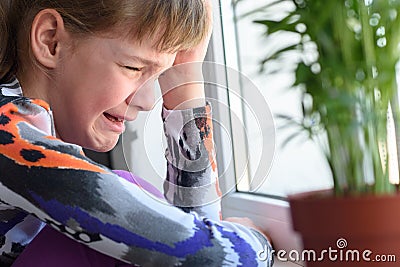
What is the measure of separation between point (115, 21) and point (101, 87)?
0.29 feet

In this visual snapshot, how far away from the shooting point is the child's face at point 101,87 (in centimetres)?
87

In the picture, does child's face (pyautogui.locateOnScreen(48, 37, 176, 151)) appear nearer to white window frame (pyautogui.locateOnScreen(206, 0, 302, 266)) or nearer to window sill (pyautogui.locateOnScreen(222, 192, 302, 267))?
white window frame (pyautogui.locateOnScreen(206, 0, 302, 266))

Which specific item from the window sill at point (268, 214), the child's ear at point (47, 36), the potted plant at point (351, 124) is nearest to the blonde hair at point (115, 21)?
the child's ear at point (47, 36)

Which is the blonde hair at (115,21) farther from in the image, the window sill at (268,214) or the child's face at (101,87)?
the window sill at (268,214)

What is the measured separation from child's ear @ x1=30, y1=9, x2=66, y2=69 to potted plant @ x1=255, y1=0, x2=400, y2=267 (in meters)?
0.47

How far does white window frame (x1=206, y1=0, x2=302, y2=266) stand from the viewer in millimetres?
889

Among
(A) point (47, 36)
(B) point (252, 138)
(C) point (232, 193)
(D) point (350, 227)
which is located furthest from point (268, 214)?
(D) point (350, 227)

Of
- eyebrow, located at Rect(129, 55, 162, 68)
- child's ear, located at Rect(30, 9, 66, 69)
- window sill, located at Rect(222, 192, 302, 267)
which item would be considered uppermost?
child's ear, located at Rect(30, 9, 66, 69)

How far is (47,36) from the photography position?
0.91m

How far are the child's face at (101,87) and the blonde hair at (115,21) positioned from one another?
0.7 inches

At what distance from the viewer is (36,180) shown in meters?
0.70

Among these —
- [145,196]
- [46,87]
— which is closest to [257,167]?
[145,196]
